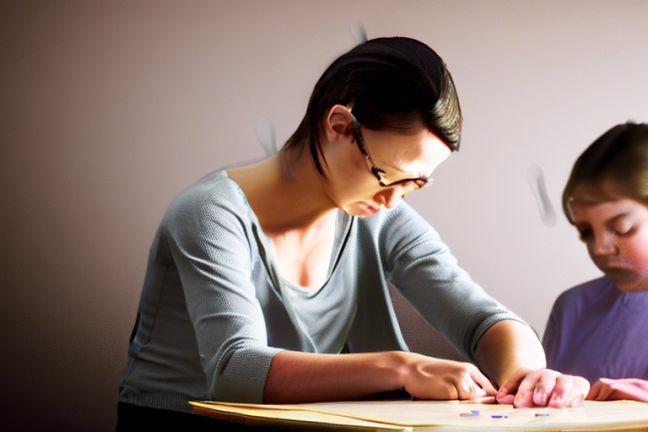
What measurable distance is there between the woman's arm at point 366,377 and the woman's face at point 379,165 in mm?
231

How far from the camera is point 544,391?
2.34 ft

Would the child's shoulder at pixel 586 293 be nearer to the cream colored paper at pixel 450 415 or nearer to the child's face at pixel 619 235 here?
the child's face at pixel 619 235

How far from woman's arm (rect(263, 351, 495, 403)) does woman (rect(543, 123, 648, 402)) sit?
1.81ft

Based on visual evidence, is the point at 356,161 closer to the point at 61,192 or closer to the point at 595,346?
the point at 595,346

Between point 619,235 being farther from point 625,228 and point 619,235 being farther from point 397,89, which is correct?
point 397,89

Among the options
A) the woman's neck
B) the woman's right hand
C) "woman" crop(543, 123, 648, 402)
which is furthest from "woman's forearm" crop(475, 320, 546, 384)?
"woman" crop(543, 123, 648, 402)

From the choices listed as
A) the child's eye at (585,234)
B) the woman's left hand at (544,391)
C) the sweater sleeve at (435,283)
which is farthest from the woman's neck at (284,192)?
the child's eye at (585,234)

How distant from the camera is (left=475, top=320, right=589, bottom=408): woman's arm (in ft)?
2.33

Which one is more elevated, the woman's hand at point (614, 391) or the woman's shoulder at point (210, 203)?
the woman's shoulder at point (210, 203)

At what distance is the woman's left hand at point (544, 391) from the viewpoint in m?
0.70

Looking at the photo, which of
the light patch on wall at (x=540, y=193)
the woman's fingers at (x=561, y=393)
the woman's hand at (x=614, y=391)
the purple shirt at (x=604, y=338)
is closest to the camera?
the woman's fingers at (x=561, y=393)

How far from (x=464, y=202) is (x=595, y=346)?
1.27 ft

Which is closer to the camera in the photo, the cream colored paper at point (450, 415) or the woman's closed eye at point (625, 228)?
the cream colored paper at point (450, 415)

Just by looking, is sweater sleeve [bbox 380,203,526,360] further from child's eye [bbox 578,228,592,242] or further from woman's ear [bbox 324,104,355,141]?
child's eye [bbox 578,228,592,242]
